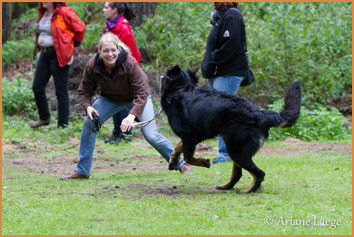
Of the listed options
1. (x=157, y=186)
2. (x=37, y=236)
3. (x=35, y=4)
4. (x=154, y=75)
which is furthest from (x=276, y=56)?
(x=35, y=4)

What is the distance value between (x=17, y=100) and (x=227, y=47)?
22.1 ft

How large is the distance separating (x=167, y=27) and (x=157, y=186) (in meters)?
6.79

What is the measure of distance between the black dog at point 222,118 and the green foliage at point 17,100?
6855 mm

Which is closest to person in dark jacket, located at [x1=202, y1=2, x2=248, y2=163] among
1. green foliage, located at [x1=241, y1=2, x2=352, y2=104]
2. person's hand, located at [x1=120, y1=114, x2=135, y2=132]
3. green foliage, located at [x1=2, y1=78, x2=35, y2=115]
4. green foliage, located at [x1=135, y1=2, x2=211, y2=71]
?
person's hand, located at [x1=120, y1=114, x2=135, y2=132]

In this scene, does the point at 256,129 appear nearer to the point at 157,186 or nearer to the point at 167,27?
the point at 157,186

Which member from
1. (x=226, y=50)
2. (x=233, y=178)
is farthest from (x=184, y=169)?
(x=226, y=50)

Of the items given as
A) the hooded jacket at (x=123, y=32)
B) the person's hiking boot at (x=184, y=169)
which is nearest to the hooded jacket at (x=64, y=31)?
the hooded jacket at (x=123, y=32)

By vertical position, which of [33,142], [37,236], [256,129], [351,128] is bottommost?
[33,142]

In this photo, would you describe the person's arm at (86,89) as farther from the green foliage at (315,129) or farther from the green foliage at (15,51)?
the green foliage at (15,51)

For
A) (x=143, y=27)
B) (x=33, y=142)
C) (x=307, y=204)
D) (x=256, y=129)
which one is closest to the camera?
(x=307, y=204)

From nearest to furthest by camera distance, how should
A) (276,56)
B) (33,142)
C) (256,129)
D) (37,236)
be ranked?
(37,236), (256,129), (33,142), (276,56)

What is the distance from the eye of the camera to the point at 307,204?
17.4 feet

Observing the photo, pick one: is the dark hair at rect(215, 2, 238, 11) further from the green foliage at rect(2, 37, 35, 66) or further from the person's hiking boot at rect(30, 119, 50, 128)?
the green foliage at rect(2, 37, 35, 66)

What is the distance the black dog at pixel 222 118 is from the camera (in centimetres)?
572
